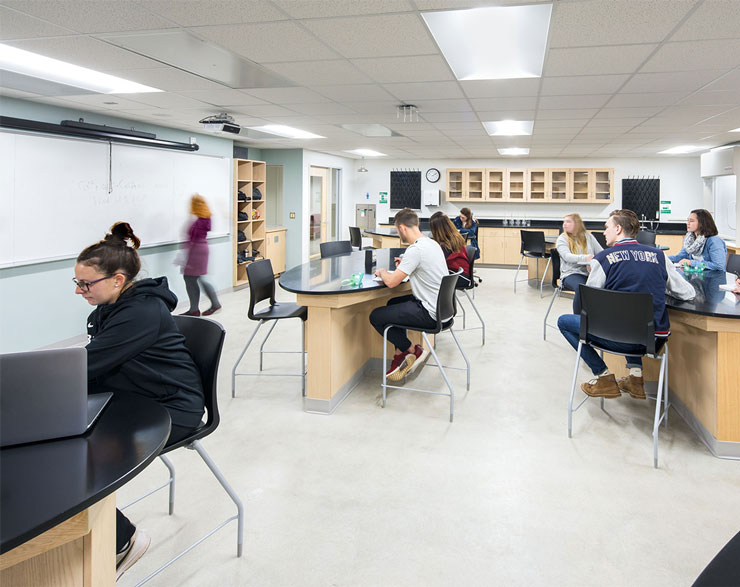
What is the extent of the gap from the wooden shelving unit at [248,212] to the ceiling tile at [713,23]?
261 inches

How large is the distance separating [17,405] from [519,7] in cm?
283

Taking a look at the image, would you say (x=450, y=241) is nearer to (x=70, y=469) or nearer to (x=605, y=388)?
(x=605, y=388)

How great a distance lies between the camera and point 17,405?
1.33m

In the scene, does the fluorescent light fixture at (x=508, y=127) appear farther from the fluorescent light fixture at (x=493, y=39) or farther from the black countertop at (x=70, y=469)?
the black countertop at (x=70, y=469)

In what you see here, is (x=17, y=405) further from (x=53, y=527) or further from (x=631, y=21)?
(x=631, y=21)

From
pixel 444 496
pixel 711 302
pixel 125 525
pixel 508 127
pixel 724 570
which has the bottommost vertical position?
pixel 444 496

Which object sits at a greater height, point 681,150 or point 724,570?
point 681,150

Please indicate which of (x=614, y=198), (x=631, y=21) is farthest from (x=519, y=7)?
(x=614, y=198)

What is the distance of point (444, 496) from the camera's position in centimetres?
267

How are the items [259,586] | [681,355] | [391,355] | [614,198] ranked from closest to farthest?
[259,586], [681,355], [391,355], [614,198]

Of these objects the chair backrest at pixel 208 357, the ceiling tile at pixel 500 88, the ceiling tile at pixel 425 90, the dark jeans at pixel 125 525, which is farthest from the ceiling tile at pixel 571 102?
the dark jeans at pixel 125 525

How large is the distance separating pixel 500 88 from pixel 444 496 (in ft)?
10.8

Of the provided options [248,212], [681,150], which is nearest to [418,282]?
[248,212]

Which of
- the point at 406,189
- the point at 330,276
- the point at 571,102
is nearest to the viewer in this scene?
the point at 330,276
